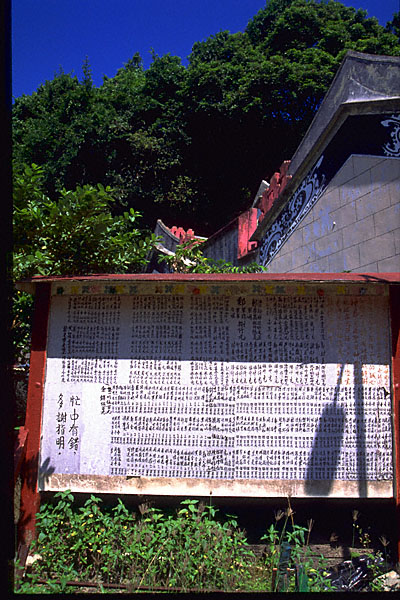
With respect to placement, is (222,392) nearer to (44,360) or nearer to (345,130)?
(44,360)

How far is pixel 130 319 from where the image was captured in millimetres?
4344

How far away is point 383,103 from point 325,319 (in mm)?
3233

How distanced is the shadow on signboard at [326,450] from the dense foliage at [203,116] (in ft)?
48.5

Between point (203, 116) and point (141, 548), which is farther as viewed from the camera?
point (203, 116)

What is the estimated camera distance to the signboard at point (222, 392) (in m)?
4.08

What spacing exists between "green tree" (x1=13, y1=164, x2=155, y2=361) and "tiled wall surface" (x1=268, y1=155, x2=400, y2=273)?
9.16ft

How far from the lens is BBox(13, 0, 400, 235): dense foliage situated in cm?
1784

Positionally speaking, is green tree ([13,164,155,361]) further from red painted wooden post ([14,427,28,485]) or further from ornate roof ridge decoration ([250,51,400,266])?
ornate roof ridge decoration ([250,51,400,266])

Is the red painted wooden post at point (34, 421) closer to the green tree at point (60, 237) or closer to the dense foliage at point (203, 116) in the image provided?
the green tree at point (60, 237)

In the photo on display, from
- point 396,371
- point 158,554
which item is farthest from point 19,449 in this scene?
point 396,371

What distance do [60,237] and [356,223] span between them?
373 cm

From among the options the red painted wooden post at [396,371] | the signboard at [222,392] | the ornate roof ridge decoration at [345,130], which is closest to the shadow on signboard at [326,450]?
the signboard at [222,392]

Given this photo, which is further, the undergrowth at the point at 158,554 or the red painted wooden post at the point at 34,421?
the red painted wooden post at the point at 34,421

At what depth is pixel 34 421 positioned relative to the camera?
418 cm
